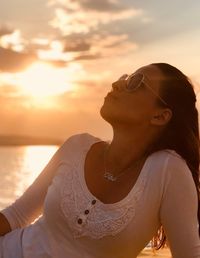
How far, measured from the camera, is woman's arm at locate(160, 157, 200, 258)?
2980 mm

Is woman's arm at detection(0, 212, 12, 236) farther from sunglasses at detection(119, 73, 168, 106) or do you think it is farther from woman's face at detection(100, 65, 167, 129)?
sunglasses at detection(119, 73, 168, 106)

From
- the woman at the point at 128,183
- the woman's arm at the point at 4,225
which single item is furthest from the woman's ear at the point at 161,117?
the woman's arm at the point at 4,225

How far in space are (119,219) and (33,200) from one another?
2.26 ft

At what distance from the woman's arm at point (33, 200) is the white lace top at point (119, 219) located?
180mm

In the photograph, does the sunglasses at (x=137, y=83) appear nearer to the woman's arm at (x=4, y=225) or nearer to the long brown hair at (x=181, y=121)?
the long brown hair at (x=181, y=121)

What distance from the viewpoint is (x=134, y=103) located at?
328 cm

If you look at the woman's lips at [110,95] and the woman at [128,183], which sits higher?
the woman's lips at [110,95]

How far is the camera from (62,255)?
3.13 meters

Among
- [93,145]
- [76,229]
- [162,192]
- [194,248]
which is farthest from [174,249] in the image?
[93,145]

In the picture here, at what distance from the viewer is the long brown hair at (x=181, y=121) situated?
320cm

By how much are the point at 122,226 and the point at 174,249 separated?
0.28m

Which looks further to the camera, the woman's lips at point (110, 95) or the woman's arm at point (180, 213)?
the woman's lips at point (110, 95)

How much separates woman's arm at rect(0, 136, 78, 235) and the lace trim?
0.31 meters

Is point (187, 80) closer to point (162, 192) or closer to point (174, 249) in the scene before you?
point (162, 192)
